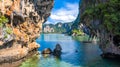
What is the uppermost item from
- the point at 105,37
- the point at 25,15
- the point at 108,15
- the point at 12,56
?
the point at 25,15

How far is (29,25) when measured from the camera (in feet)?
162

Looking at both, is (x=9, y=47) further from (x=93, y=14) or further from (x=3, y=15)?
(x=93, y=14)

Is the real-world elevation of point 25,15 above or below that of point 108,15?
above

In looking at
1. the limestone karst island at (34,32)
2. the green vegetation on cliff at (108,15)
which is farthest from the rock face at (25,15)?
the green vegetation on cliff at (108,15)

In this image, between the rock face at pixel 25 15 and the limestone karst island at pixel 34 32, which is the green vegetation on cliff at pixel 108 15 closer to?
the limestone karst island at pixel 34 32

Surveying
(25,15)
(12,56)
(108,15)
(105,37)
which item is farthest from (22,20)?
(105,37)

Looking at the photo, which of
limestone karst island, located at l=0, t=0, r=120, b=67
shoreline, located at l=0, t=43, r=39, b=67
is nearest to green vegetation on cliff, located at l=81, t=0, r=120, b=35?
limestone karst island, located at l=0, t=0, r=120, b=67

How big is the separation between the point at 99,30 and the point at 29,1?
14894 millimetres

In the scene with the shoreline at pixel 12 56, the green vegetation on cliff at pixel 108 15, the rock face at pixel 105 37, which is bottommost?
the shoreline at pixel 12 56

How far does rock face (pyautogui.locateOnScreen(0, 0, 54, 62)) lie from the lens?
122ft

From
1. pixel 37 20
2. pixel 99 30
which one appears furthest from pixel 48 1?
pixel 99 30

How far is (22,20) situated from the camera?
43.0 meters

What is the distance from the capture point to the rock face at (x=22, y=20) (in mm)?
37156

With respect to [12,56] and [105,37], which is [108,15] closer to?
[105,37]
